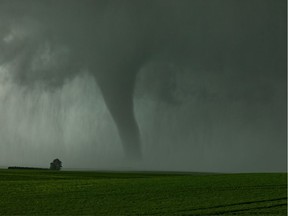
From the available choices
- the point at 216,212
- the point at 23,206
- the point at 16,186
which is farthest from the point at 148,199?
the point at 16,186

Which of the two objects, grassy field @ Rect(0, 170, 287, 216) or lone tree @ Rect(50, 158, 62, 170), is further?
lone tree @ Rect(50, 158, 62, 170)

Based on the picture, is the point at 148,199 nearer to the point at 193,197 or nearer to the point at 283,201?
the point at 193,197

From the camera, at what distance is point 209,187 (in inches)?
1608

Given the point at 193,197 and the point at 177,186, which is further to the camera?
the point at 177,186

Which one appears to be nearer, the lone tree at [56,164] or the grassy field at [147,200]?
the grassy field at [147,200]

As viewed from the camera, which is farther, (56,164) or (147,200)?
(56,164)

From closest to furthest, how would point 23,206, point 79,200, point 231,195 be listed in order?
point 23,206 < point 79,200 < point 231,195

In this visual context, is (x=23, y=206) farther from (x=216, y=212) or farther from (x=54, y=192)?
(x=216, y=212)

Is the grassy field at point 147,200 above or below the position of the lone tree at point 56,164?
below

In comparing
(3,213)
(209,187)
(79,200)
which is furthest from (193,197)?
(3,213)

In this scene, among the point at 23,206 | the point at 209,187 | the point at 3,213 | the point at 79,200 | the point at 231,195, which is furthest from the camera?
the point at 209,187

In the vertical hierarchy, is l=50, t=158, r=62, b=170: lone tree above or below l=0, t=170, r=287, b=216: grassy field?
above

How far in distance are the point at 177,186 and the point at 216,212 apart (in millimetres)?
15245

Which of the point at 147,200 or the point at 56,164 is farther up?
the point at 56,164
